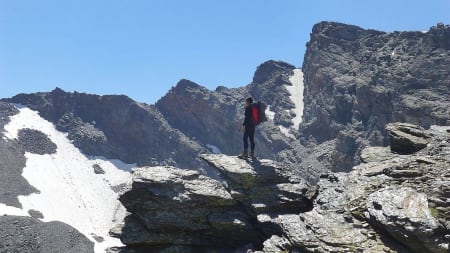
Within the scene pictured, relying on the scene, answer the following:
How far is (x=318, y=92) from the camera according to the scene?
653ft

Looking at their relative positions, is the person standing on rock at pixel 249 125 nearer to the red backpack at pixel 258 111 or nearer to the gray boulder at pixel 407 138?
the red backpack at pixel 258 111

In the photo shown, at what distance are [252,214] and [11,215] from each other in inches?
3789

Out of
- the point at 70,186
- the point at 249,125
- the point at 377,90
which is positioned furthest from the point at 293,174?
the point at 70,186

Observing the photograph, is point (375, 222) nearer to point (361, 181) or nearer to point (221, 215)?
point (361, 181)

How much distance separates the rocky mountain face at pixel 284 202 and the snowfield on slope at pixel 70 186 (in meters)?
80.3

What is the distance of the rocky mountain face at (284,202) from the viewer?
18.5 metres

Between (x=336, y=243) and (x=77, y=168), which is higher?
(x=77, y=168)

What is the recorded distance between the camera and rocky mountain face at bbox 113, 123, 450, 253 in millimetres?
18453

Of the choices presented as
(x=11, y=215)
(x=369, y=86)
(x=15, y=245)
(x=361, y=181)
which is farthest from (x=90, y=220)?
(x=361, y=181)

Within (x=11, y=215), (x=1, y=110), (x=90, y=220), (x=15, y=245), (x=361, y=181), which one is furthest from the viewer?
(x=1, y=110)

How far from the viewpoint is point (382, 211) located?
17.7 m

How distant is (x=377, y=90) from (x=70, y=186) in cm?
11682

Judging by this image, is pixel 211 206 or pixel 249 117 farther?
pixel 249 117

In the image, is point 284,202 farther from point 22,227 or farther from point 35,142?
point 35,142
